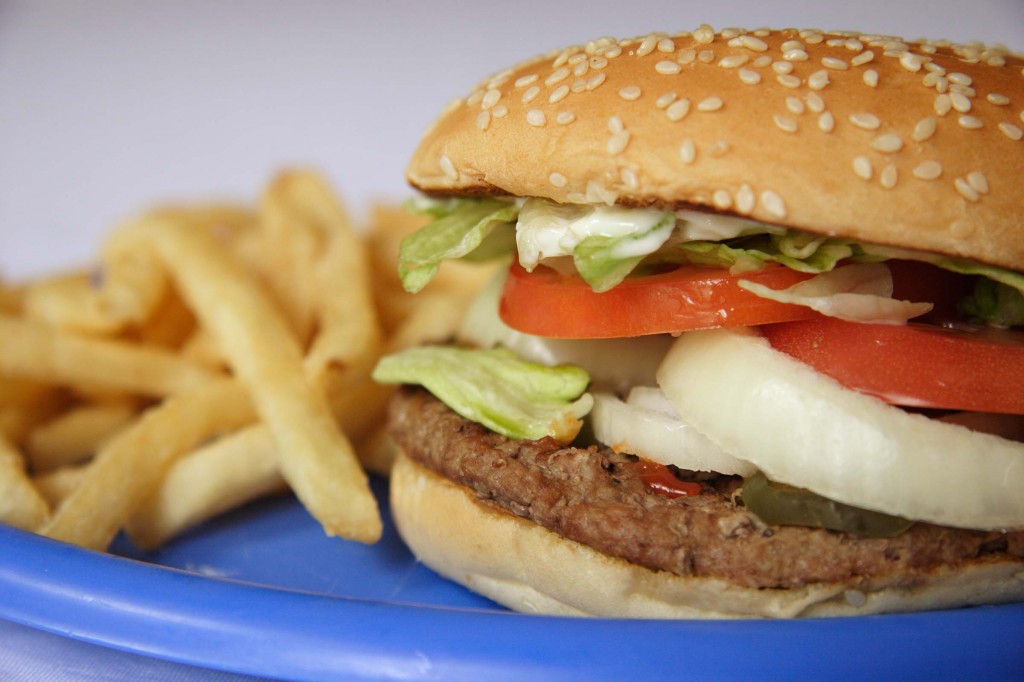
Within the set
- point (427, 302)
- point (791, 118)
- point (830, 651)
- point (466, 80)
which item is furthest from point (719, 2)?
point (830, 651)

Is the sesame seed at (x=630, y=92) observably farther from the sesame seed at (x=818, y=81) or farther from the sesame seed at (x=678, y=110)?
the sesame seed at (x=818, y=81)

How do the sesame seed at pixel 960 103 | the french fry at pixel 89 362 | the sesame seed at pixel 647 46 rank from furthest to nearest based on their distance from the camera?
the french fry at pixel 89 362, the sesame seed at pixel 647 46, the sesame seed at pixel 960 103

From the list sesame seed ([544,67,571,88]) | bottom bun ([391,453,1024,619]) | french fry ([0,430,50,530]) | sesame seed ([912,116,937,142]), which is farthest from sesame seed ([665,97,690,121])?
french fry ([0,430,50,530])

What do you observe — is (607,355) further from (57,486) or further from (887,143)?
(57,486)

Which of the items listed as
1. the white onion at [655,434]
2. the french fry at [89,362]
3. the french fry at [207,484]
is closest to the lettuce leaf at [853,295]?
the white onion at [655,434]

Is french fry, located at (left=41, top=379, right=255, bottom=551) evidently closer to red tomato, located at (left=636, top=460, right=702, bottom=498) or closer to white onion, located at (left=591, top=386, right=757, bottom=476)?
white onion, located at (left=591, top=386, right=757, bottom=476)

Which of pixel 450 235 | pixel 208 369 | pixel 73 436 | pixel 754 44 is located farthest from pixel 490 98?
pixel 73 436

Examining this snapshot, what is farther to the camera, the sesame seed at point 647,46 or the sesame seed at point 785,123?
the sesame seed at point 647,46

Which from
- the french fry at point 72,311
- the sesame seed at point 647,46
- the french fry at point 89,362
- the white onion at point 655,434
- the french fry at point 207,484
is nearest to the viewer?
the white onion at point 655,434

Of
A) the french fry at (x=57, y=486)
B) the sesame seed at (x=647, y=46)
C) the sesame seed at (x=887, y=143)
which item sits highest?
the sesame seed at (x=647, y=46)
